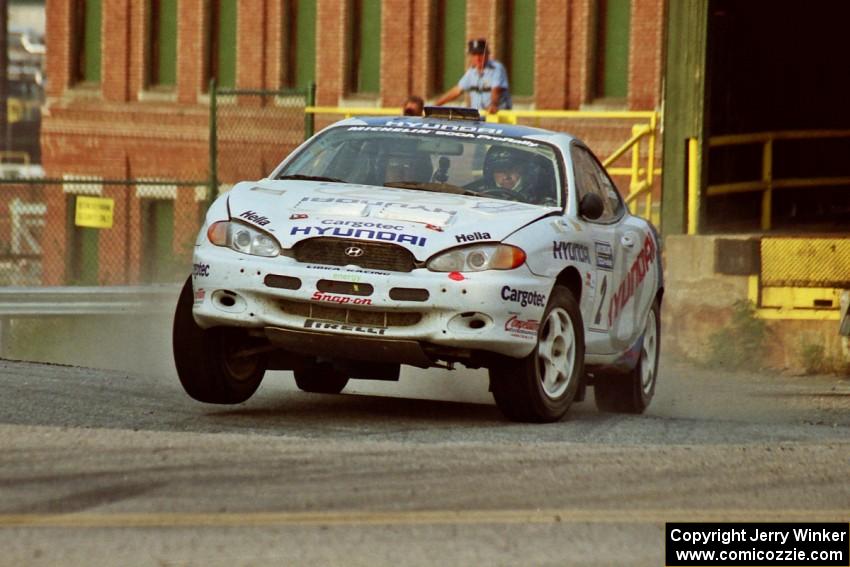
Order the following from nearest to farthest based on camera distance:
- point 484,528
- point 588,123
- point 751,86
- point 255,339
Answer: point 484,528, point 255,339, point 751,86, point 588,123

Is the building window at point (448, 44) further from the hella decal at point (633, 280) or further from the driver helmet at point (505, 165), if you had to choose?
the driver helmet at point (505, 165)

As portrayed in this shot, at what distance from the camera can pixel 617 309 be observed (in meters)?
12.2

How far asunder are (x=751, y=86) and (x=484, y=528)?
1573 centimetres

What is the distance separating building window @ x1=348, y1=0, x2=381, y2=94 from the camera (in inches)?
1528

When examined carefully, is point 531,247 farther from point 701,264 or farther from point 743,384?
point 701,264

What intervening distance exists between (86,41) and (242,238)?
34183 millimetres

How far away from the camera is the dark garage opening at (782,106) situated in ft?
70.6

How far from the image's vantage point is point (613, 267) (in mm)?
12102

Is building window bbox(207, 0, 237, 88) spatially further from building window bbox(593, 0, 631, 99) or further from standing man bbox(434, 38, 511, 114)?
standing man bbox(434, 38, 511, 114)

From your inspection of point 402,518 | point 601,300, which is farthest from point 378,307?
point 402,518

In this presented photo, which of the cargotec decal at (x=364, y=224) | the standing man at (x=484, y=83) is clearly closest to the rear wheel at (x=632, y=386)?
the cargotec decal at (x=364, y=224)

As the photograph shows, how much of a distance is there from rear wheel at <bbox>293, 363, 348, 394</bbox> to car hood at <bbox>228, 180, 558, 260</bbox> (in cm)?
185

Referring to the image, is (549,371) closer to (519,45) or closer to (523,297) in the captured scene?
(523,297)

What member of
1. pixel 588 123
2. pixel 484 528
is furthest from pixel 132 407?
pixel 588 123
